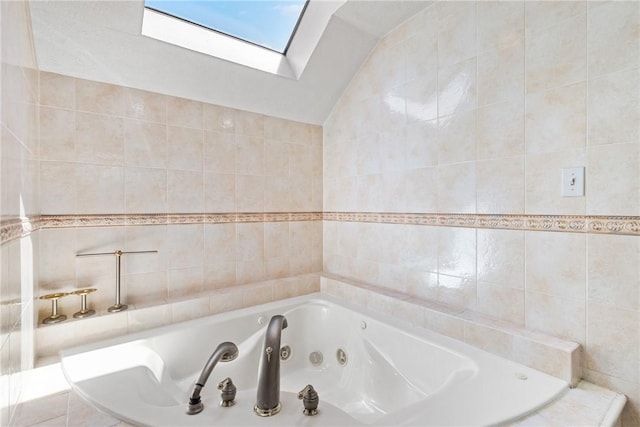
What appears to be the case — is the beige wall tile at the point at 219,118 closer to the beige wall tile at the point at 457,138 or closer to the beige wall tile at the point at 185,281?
the beige wall tile at the point at 185,281

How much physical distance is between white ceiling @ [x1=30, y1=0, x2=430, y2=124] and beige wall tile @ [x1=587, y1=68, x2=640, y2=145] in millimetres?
1047

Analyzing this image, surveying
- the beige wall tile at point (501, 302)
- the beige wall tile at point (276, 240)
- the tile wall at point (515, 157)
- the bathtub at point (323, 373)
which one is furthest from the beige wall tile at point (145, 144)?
the beige wall tile at point (501, 302)

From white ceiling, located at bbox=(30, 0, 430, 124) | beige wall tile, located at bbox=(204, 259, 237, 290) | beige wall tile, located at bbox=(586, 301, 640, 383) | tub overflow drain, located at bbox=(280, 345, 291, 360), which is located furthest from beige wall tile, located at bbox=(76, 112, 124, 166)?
beige wall tile, located at bbox=(586, 301, 640, 383)

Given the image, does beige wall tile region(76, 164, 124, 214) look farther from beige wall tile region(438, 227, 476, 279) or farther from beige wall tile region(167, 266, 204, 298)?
beige wall tile region(438, 227, 476, 279)

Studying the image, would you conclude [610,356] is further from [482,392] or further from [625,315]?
[482,392]

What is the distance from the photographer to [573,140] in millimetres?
1235

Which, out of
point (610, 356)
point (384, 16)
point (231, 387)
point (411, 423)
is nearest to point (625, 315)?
point (610, 356)

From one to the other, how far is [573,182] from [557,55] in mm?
530

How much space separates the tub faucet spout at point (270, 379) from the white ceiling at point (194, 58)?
1.53 meters

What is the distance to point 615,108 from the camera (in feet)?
3.74

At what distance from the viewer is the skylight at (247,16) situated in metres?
1.69

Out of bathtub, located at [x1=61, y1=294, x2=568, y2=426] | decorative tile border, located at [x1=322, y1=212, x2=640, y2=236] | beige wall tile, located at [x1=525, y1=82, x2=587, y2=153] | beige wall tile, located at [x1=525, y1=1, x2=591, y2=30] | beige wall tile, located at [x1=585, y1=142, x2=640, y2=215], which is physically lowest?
bathtub, located at [x1=61, y1=294, x2=568, y2=426]

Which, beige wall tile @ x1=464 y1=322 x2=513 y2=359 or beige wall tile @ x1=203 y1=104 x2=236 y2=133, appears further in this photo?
beige wall tile @ x1=203 y1=104 x2=236 y2=133

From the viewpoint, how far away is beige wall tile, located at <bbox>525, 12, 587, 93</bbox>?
4.00ft
